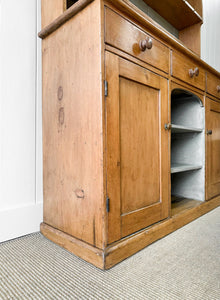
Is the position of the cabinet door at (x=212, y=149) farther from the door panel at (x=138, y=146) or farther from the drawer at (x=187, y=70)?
the door panel at (x=138, y=146)

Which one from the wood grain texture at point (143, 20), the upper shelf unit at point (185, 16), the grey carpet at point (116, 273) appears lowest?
the grey carpet at point (116, 273)

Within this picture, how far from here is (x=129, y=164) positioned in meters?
0.78

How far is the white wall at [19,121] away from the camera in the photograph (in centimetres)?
90

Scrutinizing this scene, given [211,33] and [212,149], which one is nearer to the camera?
[212,149]

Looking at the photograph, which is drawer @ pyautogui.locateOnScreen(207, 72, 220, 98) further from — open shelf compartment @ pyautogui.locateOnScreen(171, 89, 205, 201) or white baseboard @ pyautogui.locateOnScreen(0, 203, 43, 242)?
white baseboard @ pyautogui.locateOnScreen(0, 203, 43, 242)

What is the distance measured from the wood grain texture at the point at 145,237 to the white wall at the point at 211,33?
71.3 inches

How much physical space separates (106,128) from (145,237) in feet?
1.45

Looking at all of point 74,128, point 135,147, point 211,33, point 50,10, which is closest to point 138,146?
point 135,147

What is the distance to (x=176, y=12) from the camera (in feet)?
5.07

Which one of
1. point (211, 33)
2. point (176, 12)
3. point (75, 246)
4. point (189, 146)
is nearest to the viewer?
point (75, 246)

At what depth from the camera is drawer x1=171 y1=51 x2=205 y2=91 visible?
1025mm

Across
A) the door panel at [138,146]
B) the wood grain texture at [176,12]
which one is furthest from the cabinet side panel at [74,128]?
the wood grain texture at [176,12]

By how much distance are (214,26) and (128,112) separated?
7.69 feet

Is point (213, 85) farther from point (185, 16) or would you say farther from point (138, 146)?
point (138, 146)
